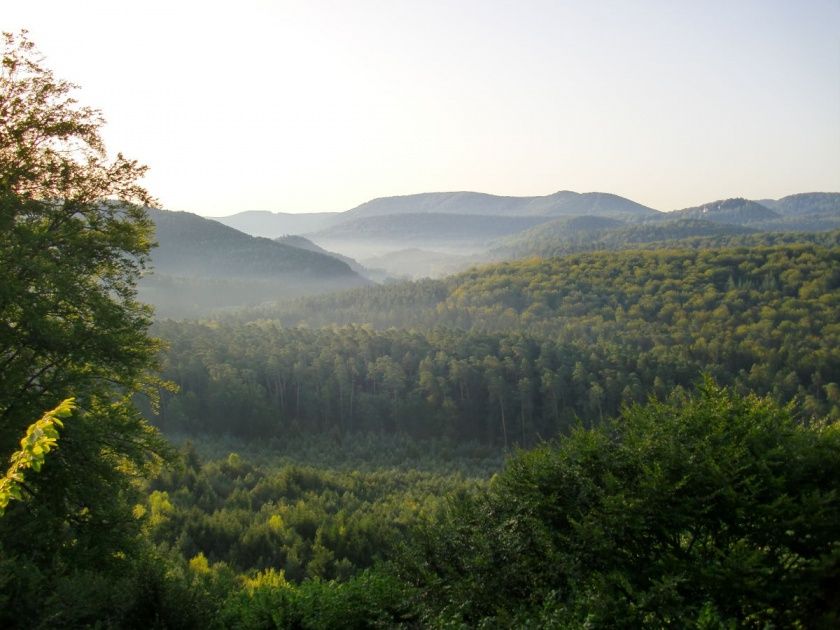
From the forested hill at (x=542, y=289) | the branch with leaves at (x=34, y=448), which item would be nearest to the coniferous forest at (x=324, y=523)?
the branch with leaves at (x=34, y=448)

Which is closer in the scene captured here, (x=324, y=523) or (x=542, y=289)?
(x=324, y=523)

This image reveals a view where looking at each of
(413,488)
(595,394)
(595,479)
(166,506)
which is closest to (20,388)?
(595,479)

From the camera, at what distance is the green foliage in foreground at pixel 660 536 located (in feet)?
38.1

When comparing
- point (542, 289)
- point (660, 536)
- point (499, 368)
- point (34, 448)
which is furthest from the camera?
point (542, 289)

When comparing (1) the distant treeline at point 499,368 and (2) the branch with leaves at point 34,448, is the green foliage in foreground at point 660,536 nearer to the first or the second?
(2) the branch with leaves at point 34,448

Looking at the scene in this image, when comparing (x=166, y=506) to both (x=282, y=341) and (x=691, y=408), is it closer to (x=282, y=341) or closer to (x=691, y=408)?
(x=691, y=408)

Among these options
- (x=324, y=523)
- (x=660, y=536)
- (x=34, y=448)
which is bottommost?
(x=324, y=523)

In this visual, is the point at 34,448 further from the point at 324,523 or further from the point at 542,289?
the point at 542,289

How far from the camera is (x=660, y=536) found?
530 inches

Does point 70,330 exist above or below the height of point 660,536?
above

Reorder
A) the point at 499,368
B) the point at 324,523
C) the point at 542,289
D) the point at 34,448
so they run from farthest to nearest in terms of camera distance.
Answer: the point at 542,289 → the point at 499,368 → the point at 324,523 → the point at 34,448

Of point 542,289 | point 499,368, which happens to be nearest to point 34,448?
point 499,368

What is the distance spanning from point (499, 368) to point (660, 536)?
74409 mm

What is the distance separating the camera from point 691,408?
16.6 metres
